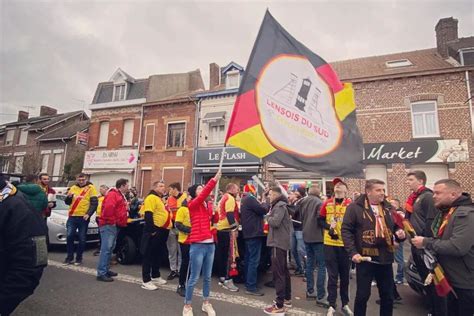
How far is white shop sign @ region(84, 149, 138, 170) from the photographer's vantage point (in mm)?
18969

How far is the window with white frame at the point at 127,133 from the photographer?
19.5 meters

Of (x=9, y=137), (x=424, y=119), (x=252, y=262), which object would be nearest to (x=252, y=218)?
(x=252, y=262)

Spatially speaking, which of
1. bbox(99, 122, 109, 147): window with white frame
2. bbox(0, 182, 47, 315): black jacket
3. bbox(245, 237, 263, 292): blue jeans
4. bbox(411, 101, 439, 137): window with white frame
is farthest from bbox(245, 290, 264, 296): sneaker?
bbox(99, 122, 109, 147): window with white frame

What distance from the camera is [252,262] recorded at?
15.9 feet

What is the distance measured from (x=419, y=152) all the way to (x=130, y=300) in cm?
1390

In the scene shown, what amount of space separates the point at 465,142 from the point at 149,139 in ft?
57.8

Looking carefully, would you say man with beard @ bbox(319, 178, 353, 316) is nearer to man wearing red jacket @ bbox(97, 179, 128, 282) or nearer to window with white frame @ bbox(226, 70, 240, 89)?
man wearing red jacket @ bbox(97, 179, 128, 282)

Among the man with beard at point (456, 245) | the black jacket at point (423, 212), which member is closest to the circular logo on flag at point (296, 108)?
the black jacket at point (423, 212)

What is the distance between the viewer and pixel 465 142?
12.7m

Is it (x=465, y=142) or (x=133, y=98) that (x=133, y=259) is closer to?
(x=465, y=142)

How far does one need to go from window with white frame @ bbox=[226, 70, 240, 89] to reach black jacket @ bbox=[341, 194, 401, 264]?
50.1 ft

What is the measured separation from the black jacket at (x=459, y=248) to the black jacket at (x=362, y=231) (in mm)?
574

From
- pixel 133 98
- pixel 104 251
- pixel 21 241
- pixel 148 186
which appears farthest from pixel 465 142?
pixel 133 98

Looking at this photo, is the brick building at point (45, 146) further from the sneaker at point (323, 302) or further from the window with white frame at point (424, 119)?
the window with white frame at point (424, 119)
